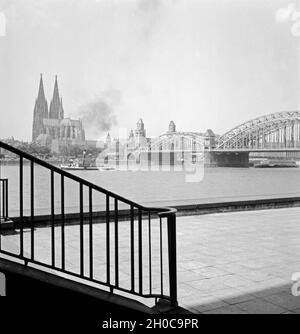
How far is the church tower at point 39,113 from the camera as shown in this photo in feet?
65.0

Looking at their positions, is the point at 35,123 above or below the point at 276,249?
above

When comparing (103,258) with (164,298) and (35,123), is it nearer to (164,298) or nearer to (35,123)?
(164,298)

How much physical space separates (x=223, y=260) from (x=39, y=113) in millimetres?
18301

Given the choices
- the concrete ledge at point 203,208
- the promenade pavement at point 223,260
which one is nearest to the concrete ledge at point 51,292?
the promenade pavement at point 223,260

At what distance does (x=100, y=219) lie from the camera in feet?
20.3

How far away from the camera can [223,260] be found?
4039 mm

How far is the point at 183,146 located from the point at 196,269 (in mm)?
33576

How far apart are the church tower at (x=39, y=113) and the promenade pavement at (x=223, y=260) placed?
47.8ft

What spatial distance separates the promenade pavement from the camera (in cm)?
284

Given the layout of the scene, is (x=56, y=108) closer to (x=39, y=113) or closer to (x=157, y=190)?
(x=39, y=113)

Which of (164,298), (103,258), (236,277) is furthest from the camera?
(103,258)

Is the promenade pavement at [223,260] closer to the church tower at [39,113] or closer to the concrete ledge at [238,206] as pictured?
the concrete ledge at [238,206]

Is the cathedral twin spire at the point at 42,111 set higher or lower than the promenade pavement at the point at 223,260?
higher
